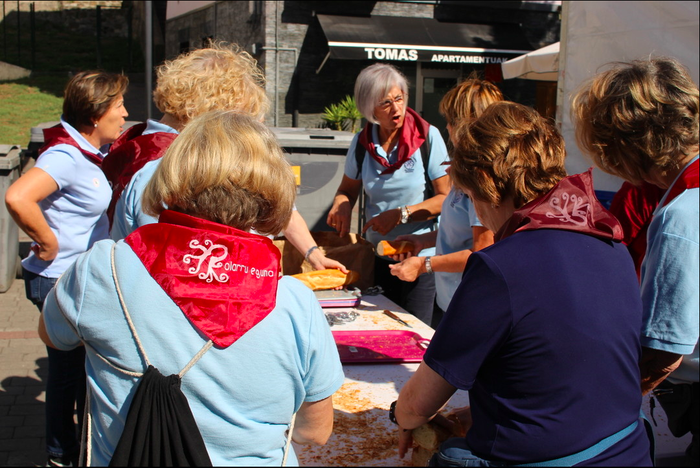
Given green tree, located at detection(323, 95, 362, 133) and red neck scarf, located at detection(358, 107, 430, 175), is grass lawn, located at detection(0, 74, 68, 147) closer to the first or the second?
green tree, located at detection(323, 95, 362, 133)

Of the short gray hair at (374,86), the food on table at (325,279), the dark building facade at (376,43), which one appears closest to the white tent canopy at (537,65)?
the dark building facade at (376,43)

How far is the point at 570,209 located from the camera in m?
1.39

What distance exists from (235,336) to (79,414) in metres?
1.96

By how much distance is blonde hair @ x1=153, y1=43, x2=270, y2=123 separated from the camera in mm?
2217

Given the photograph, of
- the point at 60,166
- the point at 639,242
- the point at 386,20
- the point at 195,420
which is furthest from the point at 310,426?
the point at 386,20

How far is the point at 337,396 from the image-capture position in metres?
2.06

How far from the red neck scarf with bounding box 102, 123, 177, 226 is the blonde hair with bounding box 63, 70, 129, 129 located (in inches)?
17.5

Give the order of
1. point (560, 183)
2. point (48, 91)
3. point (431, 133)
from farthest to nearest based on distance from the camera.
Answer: point (48, 91) → point (431, 133) → point (560, 183)

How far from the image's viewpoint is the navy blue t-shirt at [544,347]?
1.27 meters

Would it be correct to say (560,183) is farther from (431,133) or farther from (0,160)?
(0,160)

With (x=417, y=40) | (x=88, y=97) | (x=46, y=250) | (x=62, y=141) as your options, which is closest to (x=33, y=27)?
(x=417, y=40)

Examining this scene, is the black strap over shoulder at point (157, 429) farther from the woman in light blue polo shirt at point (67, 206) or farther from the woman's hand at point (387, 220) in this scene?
the woman's hand at point (387, 220)

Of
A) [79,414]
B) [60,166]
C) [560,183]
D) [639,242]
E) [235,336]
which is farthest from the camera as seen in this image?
[79,414]

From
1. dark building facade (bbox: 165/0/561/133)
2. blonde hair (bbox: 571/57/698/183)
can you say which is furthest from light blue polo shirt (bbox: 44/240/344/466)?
dark building facade (bbox: 165/0/561/133)
